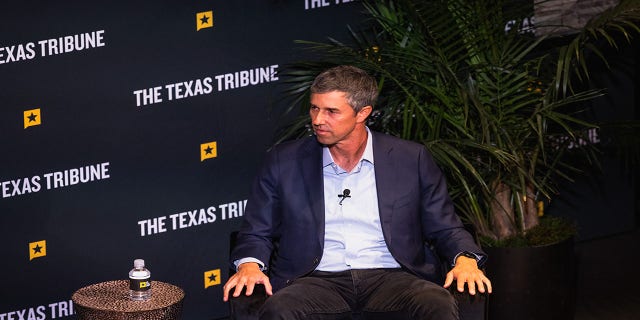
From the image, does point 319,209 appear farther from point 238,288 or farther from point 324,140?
point 238,288

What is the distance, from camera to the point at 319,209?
374cm

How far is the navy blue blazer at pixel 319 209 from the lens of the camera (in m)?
3.73

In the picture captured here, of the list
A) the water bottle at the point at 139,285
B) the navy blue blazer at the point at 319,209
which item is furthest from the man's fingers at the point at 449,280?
the water bottle at the point at 139,285

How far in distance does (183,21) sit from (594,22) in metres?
1.87

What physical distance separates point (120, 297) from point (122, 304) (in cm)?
10

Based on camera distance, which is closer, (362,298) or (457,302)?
(457,302)

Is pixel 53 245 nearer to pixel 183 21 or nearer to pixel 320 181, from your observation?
pixel 183 21

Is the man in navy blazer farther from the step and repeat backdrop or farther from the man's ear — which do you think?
the step and repeat backdrop

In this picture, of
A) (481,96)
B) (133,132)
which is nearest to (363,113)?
(481,96)

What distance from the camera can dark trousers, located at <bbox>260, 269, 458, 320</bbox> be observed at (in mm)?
3391

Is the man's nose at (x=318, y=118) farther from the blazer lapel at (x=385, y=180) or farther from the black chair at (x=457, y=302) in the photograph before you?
the black chair at (x=457, y=302)

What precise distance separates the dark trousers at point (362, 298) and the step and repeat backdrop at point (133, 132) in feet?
4.70

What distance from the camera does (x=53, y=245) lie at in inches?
188

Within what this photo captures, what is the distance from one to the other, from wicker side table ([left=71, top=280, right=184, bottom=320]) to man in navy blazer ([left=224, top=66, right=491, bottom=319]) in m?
0.40
